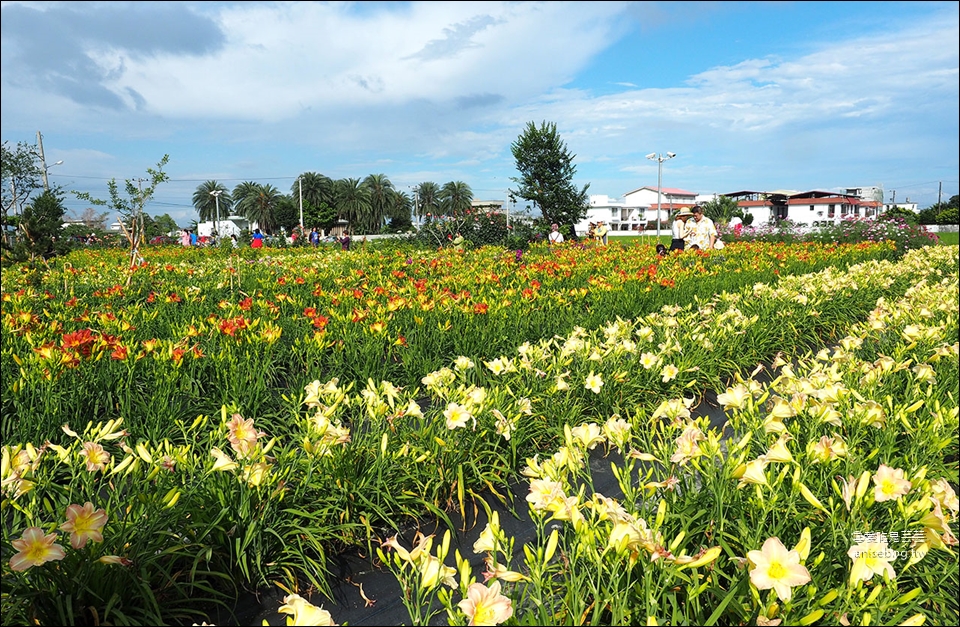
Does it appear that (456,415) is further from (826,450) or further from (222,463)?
(826,450)

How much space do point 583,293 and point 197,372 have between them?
3.44 metres

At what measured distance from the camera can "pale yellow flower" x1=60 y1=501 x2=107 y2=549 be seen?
57.5 inches

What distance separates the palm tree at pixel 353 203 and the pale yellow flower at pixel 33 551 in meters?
52.3

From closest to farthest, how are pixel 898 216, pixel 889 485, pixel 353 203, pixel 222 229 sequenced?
pixel 889 485, pixel 898 216, pixel 222 229, pixel 353 203

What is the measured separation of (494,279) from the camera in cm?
641

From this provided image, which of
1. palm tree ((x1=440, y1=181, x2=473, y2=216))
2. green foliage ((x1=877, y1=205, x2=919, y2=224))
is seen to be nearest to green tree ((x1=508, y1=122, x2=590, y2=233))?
green foliage ((x1=877, y1=205, x2=919, y2=224))

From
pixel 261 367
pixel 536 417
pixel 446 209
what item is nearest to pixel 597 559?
pixel 536 417

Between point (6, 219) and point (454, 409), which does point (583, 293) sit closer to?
point (454, 409)

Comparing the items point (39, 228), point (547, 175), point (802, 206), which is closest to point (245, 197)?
point (547, 175)

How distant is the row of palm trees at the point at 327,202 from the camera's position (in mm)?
51906

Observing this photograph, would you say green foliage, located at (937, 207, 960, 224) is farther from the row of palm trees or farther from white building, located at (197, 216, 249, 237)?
white building, located at (197, 216, 249, 237)

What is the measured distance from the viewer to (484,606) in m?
1.20

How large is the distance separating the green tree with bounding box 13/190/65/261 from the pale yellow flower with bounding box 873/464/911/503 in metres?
9.49

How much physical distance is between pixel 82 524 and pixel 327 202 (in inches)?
2135
